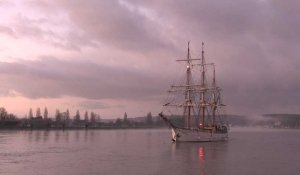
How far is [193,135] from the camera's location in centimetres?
9725

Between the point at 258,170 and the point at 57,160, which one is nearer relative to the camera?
the point at 258,170

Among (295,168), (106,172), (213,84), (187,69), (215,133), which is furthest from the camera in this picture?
(213,84)

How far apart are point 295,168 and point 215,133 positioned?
196 ft

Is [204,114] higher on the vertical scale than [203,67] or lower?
lower

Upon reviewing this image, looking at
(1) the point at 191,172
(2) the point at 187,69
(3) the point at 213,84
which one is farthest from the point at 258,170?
(3) the point at 213,84

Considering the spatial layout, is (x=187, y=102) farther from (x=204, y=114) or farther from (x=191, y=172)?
(x=191, y=172)

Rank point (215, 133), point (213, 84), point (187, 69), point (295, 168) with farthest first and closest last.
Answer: point (213, 84) → point (187, 69) → point (215, 133) → point (295, 168)

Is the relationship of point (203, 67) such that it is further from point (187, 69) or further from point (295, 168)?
point (295, 168)

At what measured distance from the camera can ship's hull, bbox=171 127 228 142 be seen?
94688 mm

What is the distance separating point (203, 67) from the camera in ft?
382

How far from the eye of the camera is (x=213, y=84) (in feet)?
419

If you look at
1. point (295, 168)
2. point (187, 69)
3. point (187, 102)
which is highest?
point (187, 69)

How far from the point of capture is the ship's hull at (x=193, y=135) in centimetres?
9469

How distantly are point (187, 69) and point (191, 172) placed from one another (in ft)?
240
